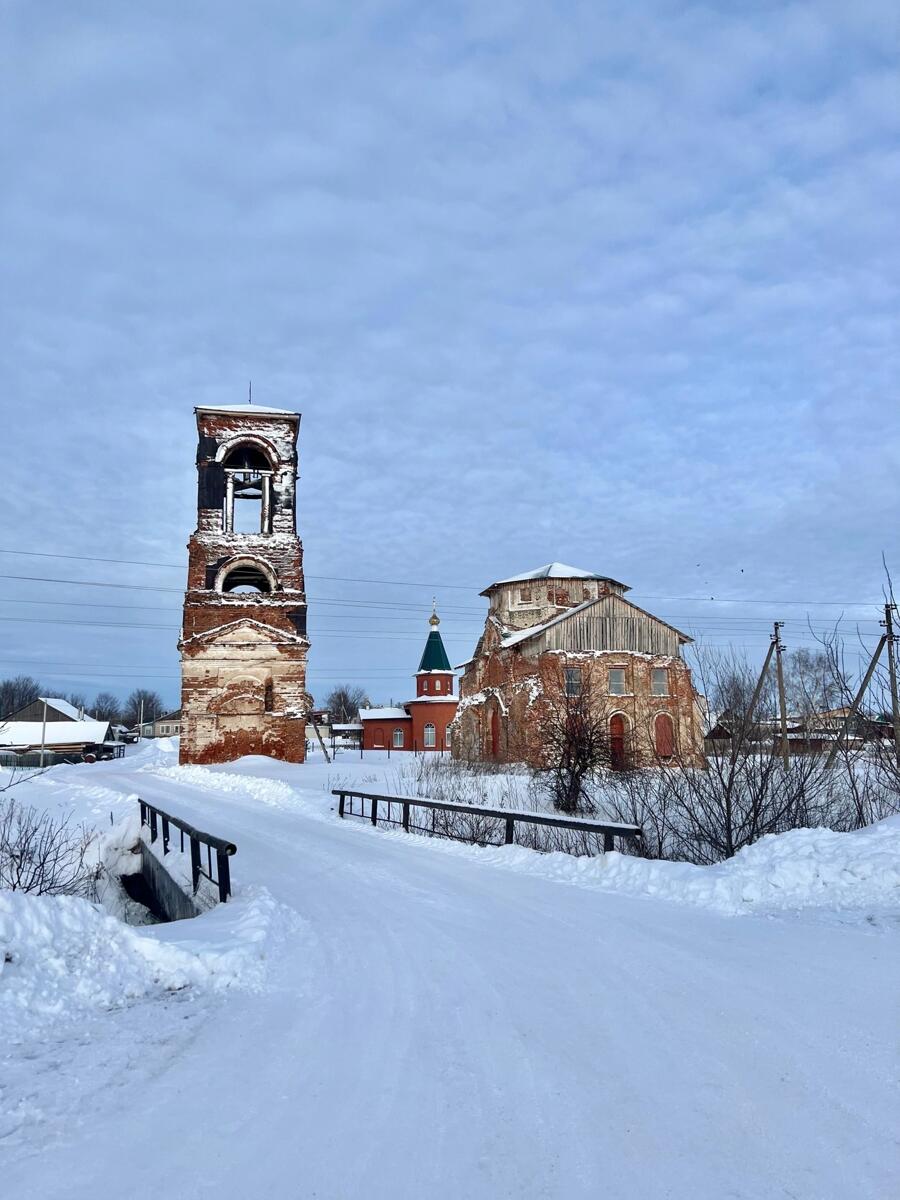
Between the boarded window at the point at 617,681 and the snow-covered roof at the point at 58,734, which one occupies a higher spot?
the boarded window at the point at 617,681

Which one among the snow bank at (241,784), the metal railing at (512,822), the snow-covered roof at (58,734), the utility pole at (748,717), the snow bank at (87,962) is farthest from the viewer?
the snow-covered roof at (58,734)

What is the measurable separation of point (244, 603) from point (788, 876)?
31925 mm

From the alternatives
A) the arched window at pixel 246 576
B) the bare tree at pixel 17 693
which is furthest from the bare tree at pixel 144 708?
the arched window at pixel 246 576

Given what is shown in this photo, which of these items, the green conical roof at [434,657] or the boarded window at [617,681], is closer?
the boarded window at [617,681]

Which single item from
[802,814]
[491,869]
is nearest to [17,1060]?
[491,869]

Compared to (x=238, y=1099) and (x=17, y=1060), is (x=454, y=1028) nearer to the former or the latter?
(x=238, y=1099)

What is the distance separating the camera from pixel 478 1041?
4656 mm

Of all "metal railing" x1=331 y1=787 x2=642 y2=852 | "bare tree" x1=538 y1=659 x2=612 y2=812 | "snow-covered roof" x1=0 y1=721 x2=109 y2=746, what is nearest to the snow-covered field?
"metal railing" x1=331 y1=787 x2=642 y2=852

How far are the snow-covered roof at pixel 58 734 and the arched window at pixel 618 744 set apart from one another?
46642 mm

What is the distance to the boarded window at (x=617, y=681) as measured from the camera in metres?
38.0

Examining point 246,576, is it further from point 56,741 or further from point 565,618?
point 56,741

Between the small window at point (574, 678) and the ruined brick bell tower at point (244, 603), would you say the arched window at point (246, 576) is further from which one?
the small window at point (574, 678)

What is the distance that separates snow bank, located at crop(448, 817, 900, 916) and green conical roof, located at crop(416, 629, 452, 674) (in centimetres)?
5929

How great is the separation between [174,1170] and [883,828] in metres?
7.62
